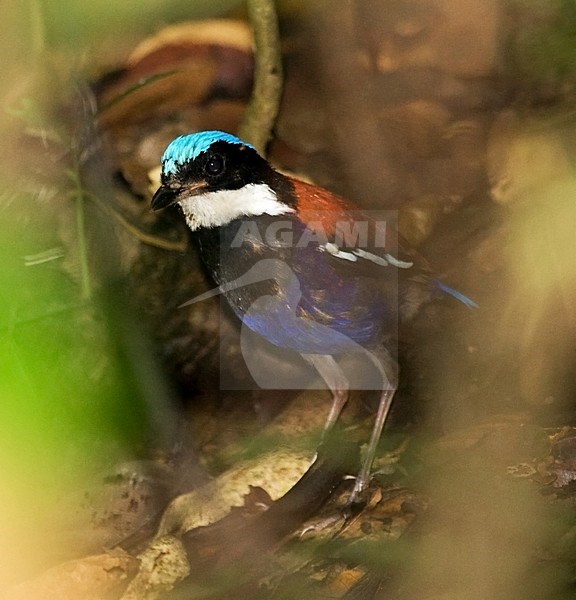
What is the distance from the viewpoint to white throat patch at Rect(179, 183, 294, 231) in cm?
306

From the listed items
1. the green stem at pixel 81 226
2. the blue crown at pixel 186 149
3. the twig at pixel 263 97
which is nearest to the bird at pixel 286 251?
the blue crown at pixel 186 149

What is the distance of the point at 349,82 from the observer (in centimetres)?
381

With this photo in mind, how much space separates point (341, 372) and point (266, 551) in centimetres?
120

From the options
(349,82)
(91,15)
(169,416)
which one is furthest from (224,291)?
(349,82)

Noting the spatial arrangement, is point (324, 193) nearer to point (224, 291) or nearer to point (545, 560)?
point (224, 291)

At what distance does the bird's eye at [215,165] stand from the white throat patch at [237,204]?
80mm

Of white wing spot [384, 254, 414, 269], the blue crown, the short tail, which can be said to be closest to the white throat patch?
the blue crown

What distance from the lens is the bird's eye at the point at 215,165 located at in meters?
2.99

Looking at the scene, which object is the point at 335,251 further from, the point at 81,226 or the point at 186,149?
the point at 81,226

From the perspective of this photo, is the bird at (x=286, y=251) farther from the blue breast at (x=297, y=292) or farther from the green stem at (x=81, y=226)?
the green stem at (x=81, y=226)

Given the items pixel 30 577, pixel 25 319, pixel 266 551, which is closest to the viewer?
pixel 25 319

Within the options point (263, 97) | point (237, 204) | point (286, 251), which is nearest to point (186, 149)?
point (237, 204)

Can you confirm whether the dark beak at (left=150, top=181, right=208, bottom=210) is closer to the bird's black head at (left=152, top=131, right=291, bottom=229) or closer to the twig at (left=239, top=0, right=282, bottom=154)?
Answer: the bird's black head at (left=152, top=131, right=291, bottom=229)

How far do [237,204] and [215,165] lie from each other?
0.17 meters
